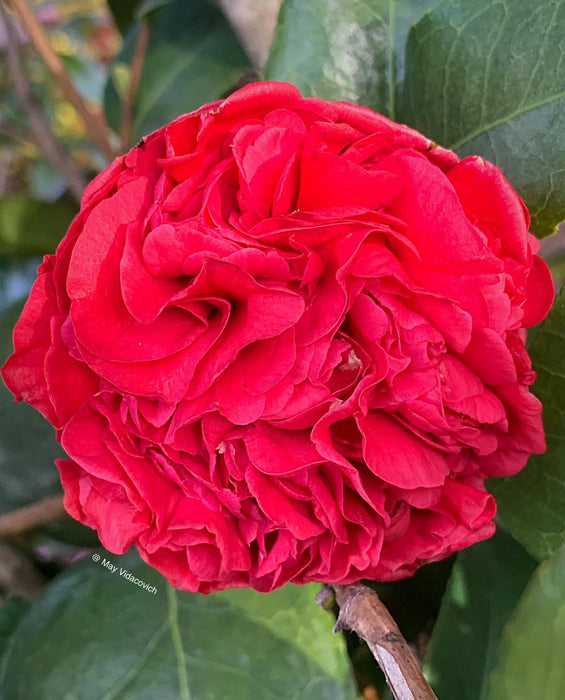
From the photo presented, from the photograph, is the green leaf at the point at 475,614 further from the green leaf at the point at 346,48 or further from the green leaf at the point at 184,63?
the green leaf at the point at 184,63

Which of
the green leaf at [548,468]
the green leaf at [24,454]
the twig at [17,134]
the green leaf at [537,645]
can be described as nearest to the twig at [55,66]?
the twig at [17,134]

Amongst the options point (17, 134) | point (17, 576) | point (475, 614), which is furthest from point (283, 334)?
point (17, 134)

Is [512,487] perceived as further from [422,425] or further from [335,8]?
[335,8]

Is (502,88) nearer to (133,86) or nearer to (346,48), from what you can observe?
(346,48)

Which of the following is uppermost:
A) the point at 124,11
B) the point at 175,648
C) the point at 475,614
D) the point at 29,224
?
the point at 124,11

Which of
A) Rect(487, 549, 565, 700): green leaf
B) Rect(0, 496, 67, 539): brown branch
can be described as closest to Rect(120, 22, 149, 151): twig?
Rect(0, 496, 67, 539): brown branch

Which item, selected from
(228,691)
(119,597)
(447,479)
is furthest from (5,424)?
(447,479)
